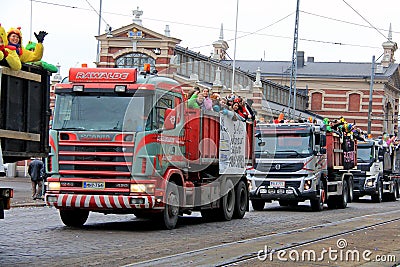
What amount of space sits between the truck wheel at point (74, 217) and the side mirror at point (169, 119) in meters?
2.52

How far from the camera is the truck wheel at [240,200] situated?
20781 mm

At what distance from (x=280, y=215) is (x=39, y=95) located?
43.6 ft

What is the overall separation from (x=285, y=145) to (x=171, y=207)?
9573mm

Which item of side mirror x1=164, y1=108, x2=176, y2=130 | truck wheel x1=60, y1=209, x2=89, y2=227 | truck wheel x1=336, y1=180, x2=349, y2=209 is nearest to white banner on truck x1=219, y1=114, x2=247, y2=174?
side mirror x1=164, y1=108, x2=176, y2=130

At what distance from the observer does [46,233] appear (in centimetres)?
1541

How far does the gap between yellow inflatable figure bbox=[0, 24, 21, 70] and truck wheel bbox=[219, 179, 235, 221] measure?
9.50m

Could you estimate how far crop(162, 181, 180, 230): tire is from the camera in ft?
53.4

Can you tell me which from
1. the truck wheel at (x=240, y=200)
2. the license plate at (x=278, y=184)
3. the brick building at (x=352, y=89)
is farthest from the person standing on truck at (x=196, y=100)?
the brick building at (x=352, y=89)

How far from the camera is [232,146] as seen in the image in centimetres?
1983

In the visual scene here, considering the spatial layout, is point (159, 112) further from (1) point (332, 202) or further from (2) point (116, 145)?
(1) point (332, 202)

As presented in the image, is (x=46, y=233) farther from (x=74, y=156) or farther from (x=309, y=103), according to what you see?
(x=309, y=103)

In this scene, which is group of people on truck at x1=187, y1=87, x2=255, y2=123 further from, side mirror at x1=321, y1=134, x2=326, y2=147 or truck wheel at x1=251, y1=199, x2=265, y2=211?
truck wheel at x1=251, y1=199, x2=265, y2=211

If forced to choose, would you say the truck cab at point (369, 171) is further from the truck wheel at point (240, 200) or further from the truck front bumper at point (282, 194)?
the truck wheel at point (240, 200)

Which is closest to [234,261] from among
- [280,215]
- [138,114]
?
[138,114]
